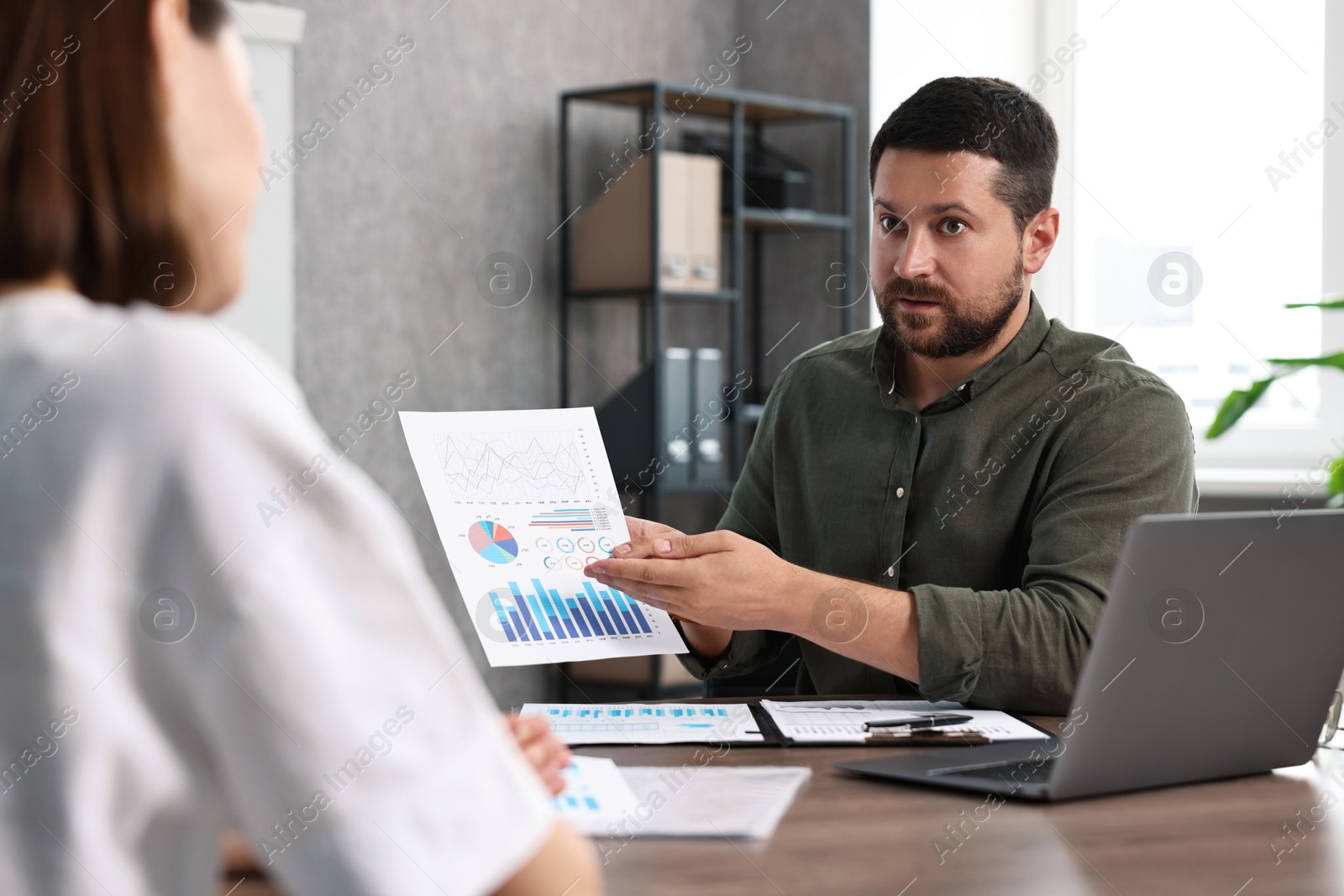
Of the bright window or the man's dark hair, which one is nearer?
the man's dark hair

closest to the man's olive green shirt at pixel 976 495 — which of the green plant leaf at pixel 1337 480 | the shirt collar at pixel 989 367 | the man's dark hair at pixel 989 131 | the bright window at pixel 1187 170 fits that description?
the shirt collar at pixel 989 367

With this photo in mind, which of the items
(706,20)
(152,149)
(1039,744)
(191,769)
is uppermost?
(706,20)

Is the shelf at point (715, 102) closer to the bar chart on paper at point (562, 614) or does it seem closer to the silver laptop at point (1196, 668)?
the bar chart on paper at point (562, 614)

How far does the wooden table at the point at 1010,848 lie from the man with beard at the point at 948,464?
0.36 metres

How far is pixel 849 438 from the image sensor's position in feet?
6.07

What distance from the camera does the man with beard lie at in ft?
4.72

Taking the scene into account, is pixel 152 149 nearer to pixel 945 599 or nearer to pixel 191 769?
pixel 191 769

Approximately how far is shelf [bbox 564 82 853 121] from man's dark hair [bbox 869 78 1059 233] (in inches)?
76.8

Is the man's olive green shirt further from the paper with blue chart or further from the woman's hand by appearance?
the woman's hand

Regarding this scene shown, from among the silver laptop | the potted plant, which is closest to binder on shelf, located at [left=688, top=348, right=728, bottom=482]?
the potted plant

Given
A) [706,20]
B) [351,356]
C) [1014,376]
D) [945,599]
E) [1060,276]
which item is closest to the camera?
[945,599]

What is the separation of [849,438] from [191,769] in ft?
4.64

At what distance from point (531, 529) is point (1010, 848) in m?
0.65

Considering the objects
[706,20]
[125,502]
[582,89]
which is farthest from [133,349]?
[706,20]
